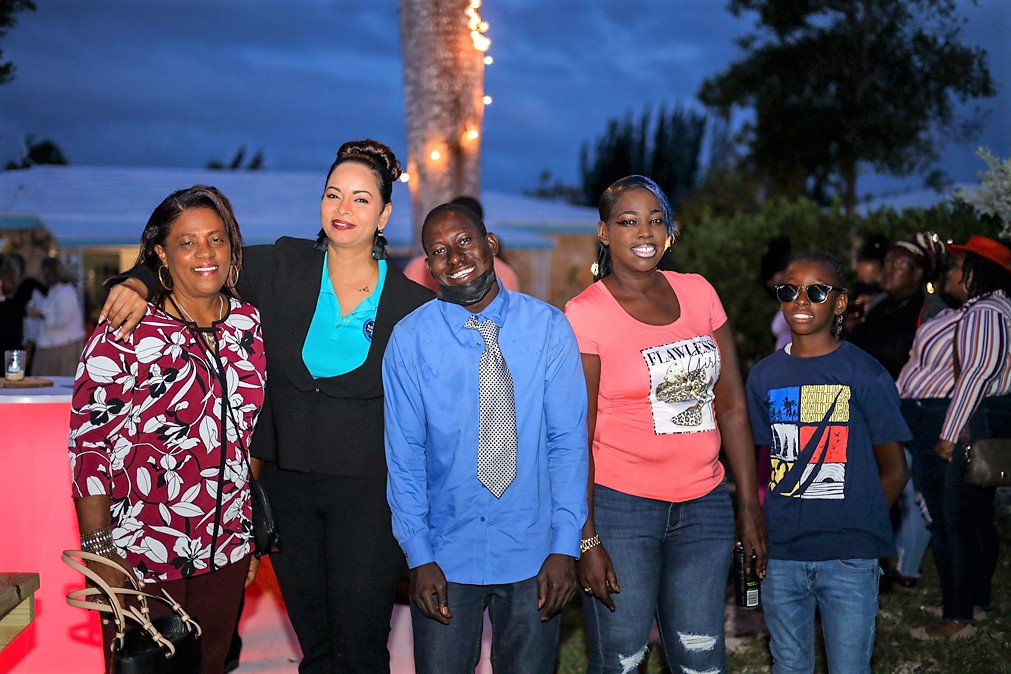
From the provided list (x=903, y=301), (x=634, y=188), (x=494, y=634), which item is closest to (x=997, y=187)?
(x=903, y=301)

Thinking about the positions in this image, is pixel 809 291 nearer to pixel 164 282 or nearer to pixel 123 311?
pixel 164 282

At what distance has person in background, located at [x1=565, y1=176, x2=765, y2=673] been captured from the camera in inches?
121

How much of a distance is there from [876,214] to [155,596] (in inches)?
394

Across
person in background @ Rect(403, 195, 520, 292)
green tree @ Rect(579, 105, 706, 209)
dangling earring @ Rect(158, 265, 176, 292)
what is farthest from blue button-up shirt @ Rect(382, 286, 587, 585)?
green tree @ Rect(579, 105, 706, 209)

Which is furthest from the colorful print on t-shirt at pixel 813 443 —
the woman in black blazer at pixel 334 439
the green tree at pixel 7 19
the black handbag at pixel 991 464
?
the green tree at pixel 7 19

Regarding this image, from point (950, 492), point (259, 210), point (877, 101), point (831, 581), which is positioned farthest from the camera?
point (877, 101)

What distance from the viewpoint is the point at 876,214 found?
11.1m

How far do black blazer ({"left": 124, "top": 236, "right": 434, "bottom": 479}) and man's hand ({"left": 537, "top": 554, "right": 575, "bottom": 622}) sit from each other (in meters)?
0.65

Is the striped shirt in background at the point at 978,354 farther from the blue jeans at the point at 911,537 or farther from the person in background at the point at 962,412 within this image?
the blue jeans at the point at 911,537

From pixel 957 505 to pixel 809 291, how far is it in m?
2.33

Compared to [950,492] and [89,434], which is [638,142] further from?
[89,434]

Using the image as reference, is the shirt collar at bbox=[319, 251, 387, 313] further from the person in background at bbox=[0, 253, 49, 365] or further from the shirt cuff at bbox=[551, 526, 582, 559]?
the person in background at bbox=[0, 253, 49, 365]

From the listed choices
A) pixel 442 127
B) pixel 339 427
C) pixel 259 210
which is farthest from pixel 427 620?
pixel 259 210

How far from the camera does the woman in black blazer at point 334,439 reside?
124 inches
